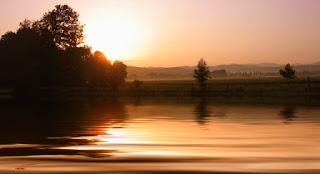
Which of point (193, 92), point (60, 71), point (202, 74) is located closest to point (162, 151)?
point (193, 92)

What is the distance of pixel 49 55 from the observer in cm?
8294

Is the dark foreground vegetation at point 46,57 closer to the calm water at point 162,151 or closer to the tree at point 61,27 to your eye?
the tree at point 61,27

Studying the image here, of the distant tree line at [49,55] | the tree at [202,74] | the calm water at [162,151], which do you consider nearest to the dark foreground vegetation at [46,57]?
the distant tree line at [49,55]

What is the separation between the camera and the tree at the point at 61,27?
86.5 meters

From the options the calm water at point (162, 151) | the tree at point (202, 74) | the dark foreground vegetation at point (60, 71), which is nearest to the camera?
the calm water at point (162, 151)

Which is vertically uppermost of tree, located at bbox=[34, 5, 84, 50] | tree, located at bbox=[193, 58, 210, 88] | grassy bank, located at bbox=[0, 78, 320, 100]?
tree, located at bbox=[34, 5, 84, 50]

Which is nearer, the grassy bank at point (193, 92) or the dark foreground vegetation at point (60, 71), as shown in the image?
the grassy bank at point (193, 92)

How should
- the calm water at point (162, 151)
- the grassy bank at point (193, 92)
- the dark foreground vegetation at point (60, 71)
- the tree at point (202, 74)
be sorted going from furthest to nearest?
1. the tree at point (202, 74)
2. the dark foreground vegetation at point (60, 71)
3. the grassy bank at point (193, 92)
4. the calm water at point (162, 151)

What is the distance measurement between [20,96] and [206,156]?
2822 inches

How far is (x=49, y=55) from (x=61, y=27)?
7.12 metres

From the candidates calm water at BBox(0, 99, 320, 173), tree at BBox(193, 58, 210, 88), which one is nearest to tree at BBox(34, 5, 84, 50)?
tree at BBox(193, 58, 210, 88)

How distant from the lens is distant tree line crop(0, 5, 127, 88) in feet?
268

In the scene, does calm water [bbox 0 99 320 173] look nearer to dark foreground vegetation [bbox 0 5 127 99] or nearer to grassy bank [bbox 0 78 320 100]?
grassy bank [bbox 0 78 320 100]

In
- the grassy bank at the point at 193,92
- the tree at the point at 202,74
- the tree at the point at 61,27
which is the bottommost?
the grassy bank at the point at 193,92
